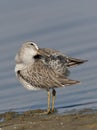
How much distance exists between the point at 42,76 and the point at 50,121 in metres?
1.56

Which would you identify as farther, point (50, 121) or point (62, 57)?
point (62, 57)

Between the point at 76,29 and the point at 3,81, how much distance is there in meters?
3.46

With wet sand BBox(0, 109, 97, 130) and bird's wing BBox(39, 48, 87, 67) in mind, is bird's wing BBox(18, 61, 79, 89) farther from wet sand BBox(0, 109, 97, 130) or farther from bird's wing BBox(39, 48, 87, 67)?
wet sand BBox(0, 109, 97, 130)

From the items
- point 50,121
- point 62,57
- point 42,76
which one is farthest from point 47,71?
point 50,121

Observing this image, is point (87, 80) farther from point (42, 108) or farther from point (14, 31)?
point (14, 31)

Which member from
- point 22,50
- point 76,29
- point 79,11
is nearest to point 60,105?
point 22,50

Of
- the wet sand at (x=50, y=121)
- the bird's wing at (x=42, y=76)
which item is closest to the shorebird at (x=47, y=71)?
the bird's wing at (x=42, y=76)

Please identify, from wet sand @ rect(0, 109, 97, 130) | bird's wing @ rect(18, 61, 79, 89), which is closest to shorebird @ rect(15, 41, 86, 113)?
bird's wing @ rect(18, 61, 79, 89)

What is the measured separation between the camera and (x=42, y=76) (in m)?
12.0

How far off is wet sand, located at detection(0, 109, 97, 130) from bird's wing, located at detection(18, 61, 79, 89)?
540 millimetres

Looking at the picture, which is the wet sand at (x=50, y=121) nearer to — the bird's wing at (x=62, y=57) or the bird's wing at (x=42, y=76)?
the bird's wing at (x=42, y=76)

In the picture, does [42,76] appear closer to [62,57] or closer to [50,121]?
[62,57]

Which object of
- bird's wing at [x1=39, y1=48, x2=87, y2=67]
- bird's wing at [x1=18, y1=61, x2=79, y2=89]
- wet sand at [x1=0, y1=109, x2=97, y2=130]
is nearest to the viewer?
wet sand at [x1=0, y1=109, x2=97, y2=130]

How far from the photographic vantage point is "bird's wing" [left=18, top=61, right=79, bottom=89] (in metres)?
11.8
